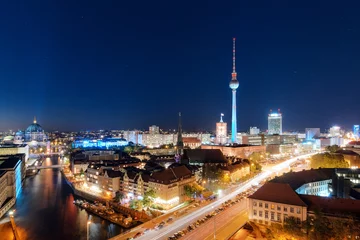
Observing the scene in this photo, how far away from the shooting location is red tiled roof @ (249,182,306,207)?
11.6 m

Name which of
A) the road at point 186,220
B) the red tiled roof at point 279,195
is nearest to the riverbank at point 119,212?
the road at point 186,220

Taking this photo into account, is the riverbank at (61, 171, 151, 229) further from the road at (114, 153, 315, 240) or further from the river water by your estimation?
the road at (114, 153, 315, 240)

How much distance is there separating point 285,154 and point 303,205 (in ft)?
116

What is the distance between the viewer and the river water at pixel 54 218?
13.9 m

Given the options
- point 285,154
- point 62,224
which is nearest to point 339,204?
point 62,224

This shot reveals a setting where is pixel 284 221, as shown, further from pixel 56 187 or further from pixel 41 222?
pixel 56 187

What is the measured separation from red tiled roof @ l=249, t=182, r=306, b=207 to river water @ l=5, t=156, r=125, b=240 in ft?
25.5

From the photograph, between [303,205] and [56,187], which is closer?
[303,205]

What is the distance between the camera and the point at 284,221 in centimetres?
1141

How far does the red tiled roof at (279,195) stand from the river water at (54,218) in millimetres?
7774

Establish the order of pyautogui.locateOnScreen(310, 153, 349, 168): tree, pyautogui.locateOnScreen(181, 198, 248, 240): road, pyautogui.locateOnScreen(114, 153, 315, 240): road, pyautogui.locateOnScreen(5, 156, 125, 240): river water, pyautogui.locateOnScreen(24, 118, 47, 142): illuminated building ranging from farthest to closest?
pyautogui.locateOnScreen(24, 118, 47, 142): illuminated building → pyautogui.locateOnScreen(310, 153, 349, 168): tree → pyautogui.locateOnScreen(5, 156, 125, 240): river water → pyautogui.locateOnScreen(114, 153, 315, 240): road → pyautogui.locateOnScreen(181, 198, 248, 240): road

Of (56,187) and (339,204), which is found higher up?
(339,204)

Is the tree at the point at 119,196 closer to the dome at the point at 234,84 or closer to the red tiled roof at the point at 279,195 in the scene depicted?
the red tiled roof at the point at 279,195

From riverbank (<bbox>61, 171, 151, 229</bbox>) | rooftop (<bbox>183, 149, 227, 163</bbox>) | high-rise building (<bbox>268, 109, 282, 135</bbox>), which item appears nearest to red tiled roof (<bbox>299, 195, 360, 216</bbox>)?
riverbank (<bbox>61, 171, 151, 229</bbox>)
